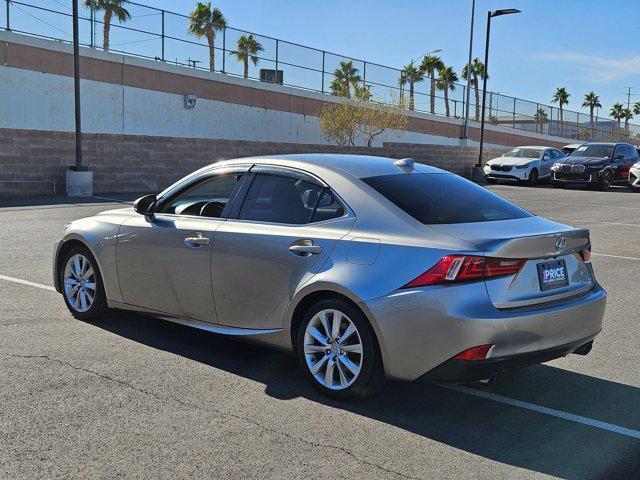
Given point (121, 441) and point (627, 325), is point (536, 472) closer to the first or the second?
point (121, 441)

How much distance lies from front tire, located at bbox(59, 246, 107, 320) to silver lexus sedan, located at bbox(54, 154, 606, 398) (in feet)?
0.95

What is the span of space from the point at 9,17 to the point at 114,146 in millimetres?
6571

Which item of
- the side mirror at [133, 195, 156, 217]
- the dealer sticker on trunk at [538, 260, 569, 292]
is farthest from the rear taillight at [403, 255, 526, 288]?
the side mirror at [133, 195, 156, 217]

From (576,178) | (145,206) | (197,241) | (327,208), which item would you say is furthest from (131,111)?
(327,208)

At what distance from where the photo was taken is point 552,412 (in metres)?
4.62

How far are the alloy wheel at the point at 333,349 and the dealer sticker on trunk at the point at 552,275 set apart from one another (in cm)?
113

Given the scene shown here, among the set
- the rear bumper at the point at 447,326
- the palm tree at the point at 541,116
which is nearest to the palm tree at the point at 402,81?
the palm tree at the point at 541,116

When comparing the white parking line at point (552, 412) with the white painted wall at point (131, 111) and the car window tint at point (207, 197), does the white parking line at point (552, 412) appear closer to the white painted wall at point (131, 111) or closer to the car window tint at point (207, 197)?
the car window tint at point (207, 197)

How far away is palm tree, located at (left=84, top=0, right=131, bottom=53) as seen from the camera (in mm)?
26141

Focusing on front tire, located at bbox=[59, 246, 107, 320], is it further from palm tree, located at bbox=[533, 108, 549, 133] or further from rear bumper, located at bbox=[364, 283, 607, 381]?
palm tree, located at bbox=[533, 108, 549, 133]

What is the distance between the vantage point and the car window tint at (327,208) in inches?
194

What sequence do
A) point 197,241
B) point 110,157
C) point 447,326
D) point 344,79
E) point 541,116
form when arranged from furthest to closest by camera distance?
1. point 541,116
2. point 344,79
3. point 110,157
4. point 197,241
5. point 447,326

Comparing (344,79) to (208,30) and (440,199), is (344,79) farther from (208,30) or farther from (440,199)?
(440,199)

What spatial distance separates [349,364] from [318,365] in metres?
0.25
